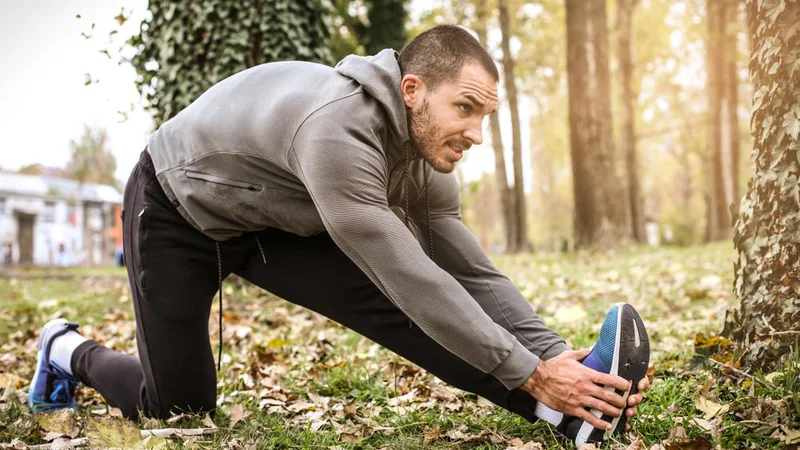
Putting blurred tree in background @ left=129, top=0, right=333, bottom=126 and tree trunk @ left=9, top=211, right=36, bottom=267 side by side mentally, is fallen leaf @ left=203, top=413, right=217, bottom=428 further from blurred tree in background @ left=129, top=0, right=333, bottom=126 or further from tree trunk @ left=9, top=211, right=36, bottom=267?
tree trunk @ left=9, top=211, right=36, bottom=267

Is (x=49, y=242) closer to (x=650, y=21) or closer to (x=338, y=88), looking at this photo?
(x=650, y=21)

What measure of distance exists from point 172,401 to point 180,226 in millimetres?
809

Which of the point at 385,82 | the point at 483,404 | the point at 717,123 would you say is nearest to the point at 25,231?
the point at 717,123

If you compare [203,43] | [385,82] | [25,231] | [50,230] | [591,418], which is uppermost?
[203,43]

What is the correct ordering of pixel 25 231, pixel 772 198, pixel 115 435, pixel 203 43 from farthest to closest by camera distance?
pixel 25 231, pixel 203 43, pixel 772 198, pixel 115 435

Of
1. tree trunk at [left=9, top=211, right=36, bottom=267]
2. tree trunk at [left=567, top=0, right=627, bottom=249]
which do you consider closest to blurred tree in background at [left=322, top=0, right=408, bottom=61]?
tree trunk at [left=567, top=0, right=627, bottom=249]

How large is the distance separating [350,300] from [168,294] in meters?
0.82

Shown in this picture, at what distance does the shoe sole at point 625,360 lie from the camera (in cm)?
229

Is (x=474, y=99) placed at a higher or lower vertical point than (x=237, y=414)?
higher

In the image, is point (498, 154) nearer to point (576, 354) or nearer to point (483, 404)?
point (483, 404)

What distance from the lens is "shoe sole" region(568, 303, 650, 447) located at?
2287 mm

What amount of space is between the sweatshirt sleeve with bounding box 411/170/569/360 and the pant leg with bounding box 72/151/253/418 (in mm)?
870

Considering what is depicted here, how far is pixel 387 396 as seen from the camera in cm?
334

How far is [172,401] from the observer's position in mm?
3084
